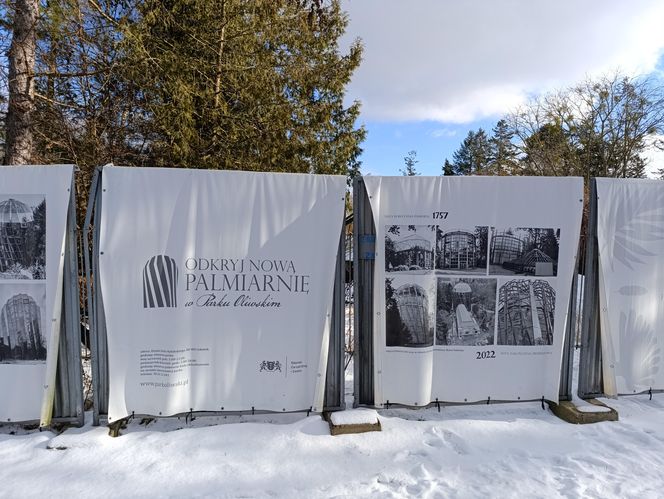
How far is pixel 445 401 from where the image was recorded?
366 cm

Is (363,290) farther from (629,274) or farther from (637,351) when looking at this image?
(637,351)

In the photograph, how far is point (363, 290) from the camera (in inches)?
144

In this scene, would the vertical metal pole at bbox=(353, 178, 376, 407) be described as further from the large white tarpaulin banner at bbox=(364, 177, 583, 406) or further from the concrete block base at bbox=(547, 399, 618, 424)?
the concrete block base at bbox=(547, 399, 618, 424)

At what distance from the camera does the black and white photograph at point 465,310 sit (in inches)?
141

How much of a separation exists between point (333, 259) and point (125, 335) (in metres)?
1.72

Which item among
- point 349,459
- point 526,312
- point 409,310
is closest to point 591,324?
point 526,312

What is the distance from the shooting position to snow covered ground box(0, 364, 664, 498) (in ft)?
8.66

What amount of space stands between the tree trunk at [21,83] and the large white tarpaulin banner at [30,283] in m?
2.60

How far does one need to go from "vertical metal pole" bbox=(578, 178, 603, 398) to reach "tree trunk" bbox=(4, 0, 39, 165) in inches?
251

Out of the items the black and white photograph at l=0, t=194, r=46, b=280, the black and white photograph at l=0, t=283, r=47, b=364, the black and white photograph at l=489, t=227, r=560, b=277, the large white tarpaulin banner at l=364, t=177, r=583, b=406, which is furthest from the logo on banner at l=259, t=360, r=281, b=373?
the black and white photograph at l=489, t=227, r=560, b=277

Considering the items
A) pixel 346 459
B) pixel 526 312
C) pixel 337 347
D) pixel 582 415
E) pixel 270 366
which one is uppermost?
pixel 526 312

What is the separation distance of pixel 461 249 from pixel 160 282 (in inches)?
95.5

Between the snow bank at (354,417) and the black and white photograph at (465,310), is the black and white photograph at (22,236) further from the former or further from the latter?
the black and white photograph at (465,310)

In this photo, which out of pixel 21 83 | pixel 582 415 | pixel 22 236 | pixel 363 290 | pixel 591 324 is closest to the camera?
pixel 22 236
